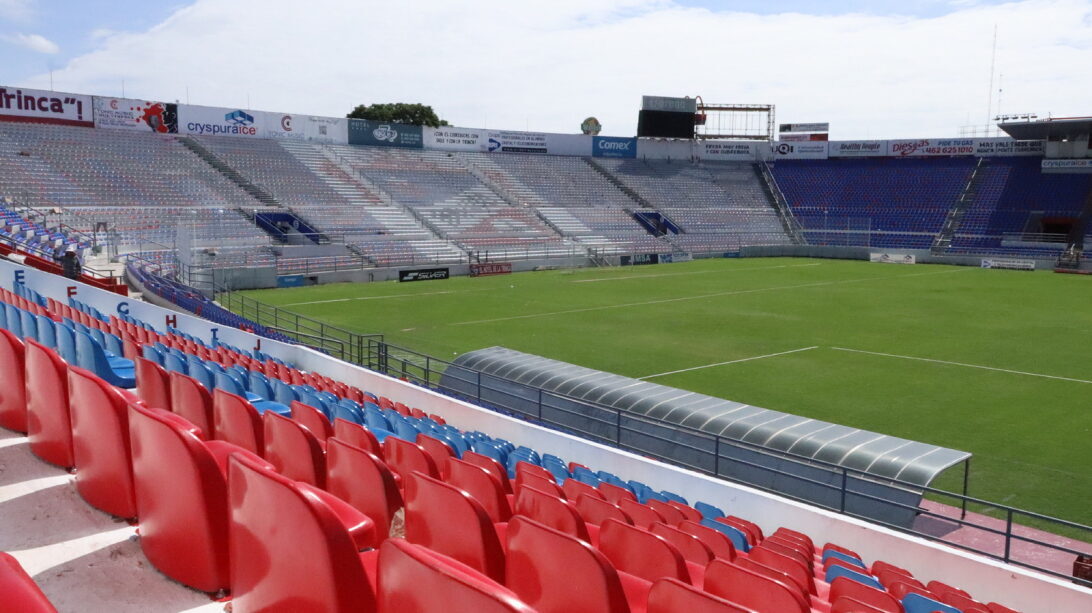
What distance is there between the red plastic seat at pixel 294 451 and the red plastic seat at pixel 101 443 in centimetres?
68

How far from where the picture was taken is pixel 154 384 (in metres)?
5.51

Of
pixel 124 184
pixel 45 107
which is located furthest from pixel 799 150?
pixel 45 107

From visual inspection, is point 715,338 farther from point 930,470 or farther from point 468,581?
point 468,581

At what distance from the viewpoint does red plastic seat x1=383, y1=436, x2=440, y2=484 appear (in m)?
4.88

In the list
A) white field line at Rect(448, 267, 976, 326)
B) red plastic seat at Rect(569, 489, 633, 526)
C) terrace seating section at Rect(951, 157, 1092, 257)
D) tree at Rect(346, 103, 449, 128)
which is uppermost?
tree at Rect(346, 103, 449, 128)

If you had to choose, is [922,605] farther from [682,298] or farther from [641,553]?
[682,298]

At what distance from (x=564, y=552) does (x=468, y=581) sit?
2.48 ft

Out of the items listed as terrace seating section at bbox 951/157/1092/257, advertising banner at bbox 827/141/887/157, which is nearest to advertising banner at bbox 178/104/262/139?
advertising banner at bbox 827/141/887/157

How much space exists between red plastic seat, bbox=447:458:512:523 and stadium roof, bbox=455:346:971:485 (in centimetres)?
799

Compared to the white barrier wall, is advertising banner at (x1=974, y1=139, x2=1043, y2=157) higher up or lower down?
higher up

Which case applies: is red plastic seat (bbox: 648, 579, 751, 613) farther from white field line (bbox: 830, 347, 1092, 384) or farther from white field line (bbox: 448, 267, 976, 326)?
white field line (bbox: 448, 267, 976, 326)

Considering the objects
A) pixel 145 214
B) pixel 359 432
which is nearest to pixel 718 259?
pixel 145 214

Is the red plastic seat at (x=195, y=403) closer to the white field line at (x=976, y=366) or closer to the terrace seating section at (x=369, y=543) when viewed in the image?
the terrace seating section at (x=369, y=543)

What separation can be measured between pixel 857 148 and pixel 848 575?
248 ft
